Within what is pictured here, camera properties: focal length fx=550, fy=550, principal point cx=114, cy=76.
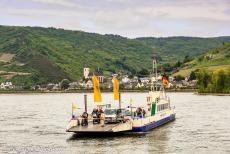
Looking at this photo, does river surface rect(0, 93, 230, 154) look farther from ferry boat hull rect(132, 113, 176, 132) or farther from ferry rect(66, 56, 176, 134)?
ferry rect(66, 56, 176, 134)

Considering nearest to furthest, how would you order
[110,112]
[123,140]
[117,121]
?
[123,140]
[117,121]
[110,112]

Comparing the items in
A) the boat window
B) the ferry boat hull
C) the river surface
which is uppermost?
the boat window

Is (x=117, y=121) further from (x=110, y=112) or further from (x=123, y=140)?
(x=123, y=140)

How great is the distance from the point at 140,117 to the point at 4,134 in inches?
753

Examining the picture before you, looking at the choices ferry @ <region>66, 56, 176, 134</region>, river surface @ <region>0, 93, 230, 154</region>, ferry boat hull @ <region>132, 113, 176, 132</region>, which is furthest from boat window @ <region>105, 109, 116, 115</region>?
river surface @ <region>0, 93, 230, 154</region>

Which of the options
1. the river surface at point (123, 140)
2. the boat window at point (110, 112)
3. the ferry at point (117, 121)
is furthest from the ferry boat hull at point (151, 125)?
the boat window at point (110, 112)

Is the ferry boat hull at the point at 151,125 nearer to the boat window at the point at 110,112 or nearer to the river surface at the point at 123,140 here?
the river surface at the point at 123,140

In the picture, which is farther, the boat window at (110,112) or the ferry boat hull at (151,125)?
the boat window at (110,112)

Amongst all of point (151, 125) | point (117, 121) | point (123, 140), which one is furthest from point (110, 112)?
point (123, 140)

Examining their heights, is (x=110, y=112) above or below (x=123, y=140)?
above

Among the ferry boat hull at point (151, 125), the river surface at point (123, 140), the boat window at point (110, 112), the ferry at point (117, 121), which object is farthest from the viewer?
the boat window at point (110, 112)

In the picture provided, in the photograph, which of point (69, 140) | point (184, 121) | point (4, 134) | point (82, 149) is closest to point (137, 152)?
point (82, 149)

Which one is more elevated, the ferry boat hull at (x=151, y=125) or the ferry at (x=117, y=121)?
the ferry at (x=117, y=121)

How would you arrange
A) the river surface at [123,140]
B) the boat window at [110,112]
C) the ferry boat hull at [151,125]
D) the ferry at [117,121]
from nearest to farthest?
the river surface at [123,140] < the ferry at [117,121] < the ferry boat hull at [151,125] < the boat window at [110,112]
